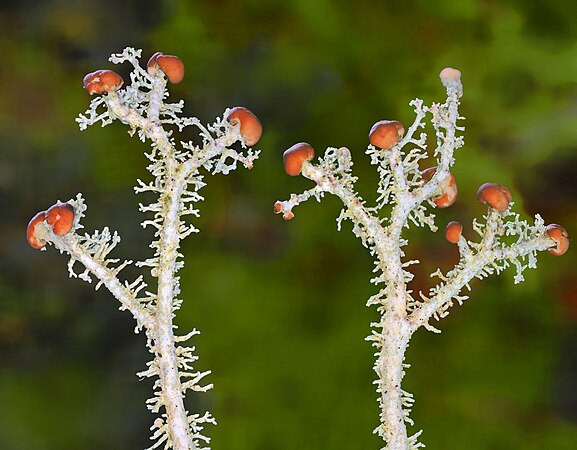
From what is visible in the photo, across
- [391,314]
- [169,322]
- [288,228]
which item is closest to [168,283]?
[169,322]

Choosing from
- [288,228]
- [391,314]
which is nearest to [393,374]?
[391,314]

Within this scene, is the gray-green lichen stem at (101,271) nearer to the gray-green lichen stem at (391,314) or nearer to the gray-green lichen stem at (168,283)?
the gray-green lichen stem at (168,283)

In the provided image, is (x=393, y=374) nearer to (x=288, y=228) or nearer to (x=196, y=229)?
(x=196, y=229)

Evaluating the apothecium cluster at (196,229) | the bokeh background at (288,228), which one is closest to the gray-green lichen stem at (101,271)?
the apothecium cluster at (196,229)

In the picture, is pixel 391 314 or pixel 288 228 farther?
pixel 288 228

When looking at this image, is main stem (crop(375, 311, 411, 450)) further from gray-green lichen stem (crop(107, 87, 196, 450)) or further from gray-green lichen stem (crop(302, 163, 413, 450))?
gray-green lichen stem (crop(107, 87, 196, 450))

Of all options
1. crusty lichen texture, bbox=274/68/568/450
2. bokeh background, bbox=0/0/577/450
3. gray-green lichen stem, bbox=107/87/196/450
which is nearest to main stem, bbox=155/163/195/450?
gray-green lichen stem, bbox=107/87/196/450

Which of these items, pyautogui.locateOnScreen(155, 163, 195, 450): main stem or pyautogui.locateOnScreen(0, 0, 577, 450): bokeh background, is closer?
pyautogui.locateOnScreen(155, 163, 195, 450): main stem

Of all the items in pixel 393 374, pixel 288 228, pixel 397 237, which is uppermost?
pixel 288 228

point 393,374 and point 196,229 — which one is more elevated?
point 196,229
